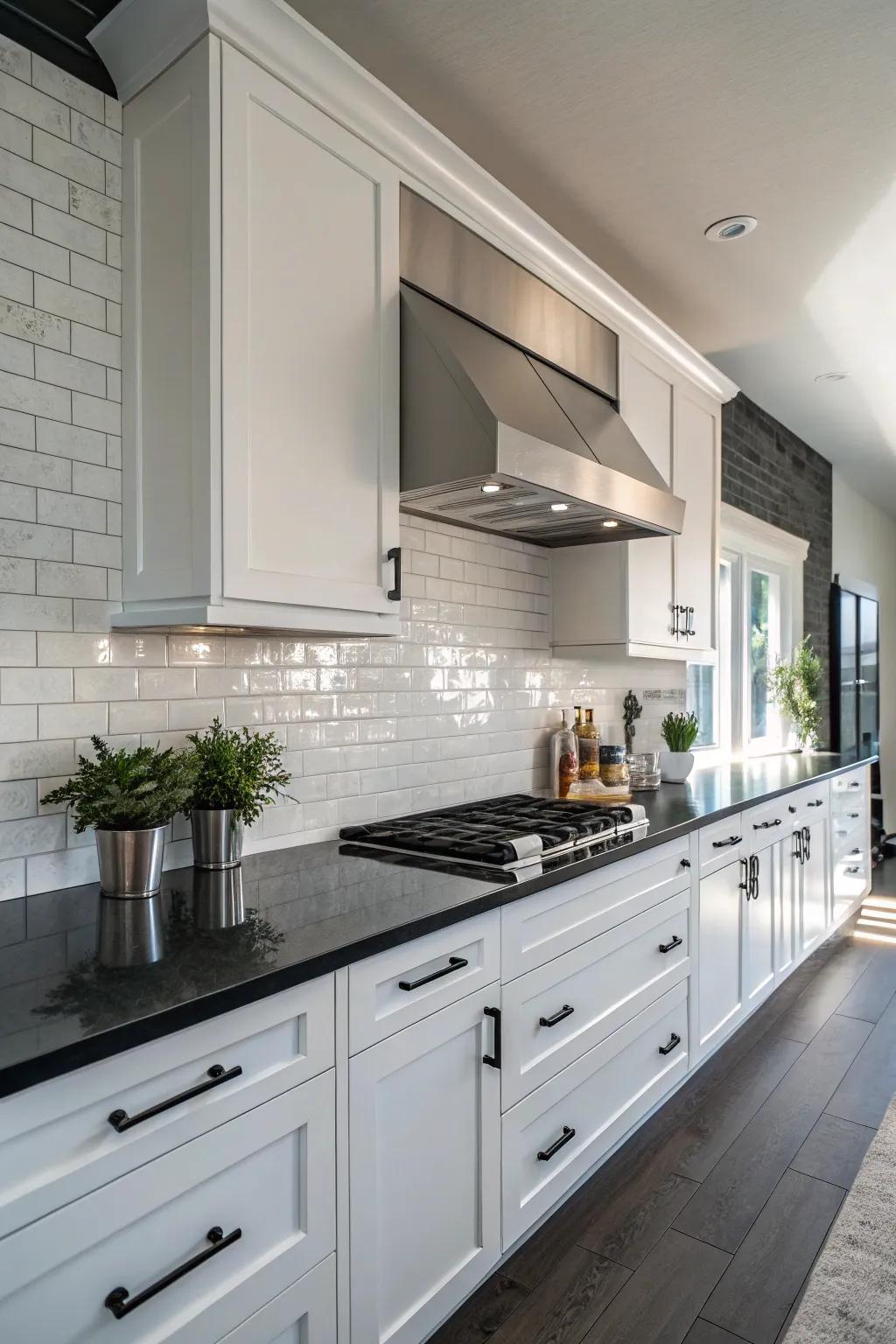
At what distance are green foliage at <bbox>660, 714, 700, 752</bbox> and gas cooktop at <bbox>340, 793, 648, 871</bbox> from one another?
3.81ft

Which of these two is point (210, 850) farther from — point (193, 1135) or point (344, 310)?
point (344, 310)

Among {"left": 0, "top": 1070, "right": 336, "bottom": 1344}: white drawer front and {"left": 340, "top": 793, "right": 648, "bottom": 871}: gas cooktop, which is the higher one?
{"left": 340, "top": 793, "right": 648, "bottom": 871}: gas cooktop

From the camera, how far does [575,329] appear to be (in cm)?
272

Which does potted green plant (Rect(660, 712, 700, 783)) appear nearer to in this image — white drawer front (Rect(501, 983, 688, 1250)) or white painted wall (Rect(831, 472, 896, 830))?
white drawer front (Rect(501, 983, 688, 1250))

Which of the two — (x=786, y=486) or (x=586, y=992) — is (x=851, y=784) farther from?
(x=586, y=992)

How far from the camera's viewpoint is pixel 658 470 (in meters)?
3.12

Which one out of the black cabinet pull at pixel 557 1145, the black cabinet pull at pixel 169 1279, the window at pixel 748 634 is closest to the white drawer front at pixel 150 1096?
the black cabinet pull at pixel 169 1279

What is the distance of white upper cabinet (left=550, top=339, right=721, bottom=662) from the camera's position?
9.91 feet

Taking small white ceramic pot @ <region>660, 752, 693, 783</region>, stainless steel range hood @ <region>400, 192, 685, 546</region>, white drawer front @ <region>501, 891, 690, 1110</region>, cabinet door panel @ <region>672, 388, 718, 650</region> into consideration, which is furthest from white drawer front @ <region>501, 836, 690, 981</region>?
cabinet door panel @ <region>672, 388, 718, 650</region>

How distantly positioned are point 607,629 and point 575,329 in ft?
3.33

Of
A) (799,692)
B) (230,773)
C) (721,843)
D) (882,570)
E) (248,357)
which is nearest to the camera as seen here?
(248,357)

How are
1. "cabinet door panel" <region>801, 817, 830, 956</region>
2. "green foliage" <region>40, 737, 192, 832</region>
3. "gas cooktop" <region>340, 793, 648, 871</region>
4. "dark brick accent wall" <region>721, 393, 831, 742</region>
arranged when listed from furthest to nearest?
"dark brick accent wall" <region>721, 393, 831, 742</region> < "cabinet door panel" <region>801, 817, 830, 956</region> < "gas cooktop" <region>340, 793, 648, 871</region> < "green foliage" <region>40, 737, 192, 832</region>

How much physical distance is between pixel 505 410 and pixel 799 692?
12.5 ft

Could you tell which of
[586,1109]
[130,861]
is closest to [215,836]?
[130,861]
